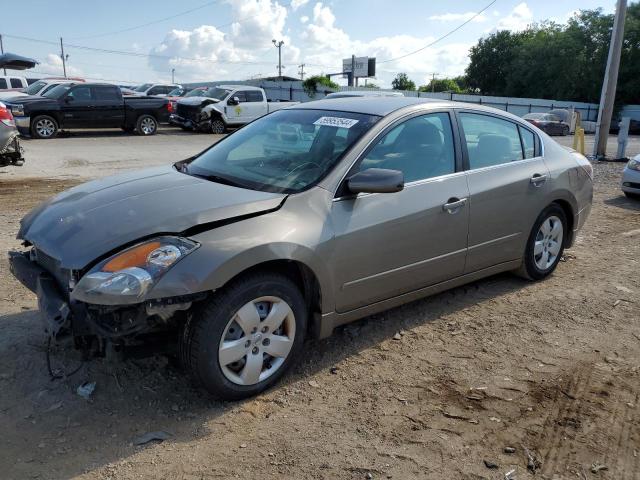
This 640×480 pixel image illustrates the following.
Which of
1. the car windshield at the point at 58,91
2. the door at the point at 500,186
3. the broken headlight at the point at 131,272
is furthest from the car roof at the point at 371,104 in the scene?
the car windshield at the point at 58,91

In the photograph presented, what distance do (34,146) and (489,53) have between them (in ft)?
188

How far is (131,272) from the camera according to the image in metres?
2.79

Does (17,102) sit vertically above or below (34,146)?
above

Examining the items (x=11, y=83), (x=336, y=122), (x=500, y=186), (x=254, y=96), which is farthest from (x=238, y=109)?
(x=336, y=122)

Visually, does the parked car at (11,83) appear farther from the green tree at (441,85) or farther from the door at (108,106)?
the green tree at (441,85)

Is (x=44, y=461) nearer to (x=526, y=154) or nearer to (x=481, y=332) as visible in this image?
(x=481, y=332)

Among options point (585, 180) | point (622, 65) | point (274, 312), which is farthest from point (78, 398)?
point (622, 65)

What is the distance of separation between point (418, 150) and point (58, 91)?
17.6 metres

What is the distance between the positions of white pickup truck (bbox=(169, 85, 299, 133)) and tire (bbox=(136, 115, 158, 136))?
1529mm

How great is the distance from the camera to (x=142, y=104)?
66.6ft

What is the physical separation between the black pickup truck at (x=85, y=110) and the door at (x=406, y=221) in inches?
651

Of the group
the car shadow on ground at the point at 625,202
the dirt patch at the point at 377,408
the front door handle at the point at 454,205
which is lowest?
the dirt patch at the point at 377,408

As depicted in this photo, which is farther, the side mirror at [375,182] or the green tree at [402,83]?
the green tree at [402,83]

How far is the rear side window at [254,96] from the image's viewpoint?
2291 centimetres
